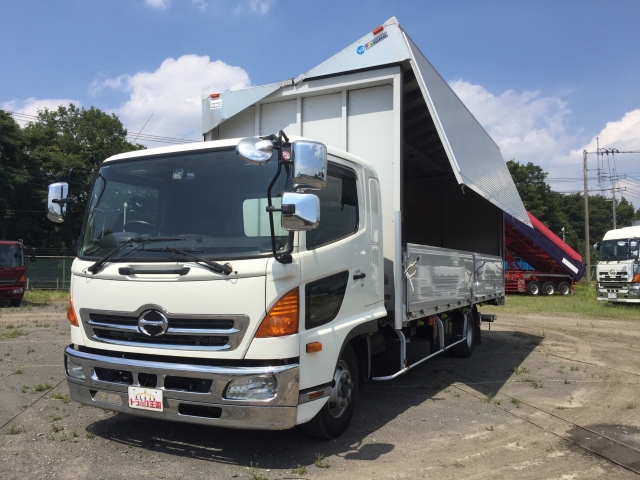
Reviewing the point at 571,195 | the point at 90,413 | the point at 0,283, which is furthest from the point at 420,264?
the point at 571,195

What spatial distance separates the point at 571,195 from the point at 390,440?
Result: 8415 centimetres

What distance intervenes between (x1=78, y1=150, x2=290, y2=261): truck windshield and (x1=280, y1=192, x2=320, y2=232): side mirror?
1.00ft

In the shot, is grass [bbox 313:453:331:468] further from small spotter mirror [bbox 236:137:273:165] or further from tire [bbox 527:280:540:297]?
tire [bbox 527:280:540:297]

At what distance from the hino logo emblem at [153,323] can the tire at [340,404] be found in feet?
4.67

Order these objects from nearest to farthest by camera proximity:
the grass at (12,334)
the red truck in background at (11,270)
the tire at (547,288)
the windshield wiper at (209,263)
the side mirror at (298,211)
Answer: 1. the side mirror at (298,211)
2. the windshield wiper at (209,263)
3. the grass at (12,334)
4. the red truck in background at (11,270)
5. the tire at (547,288)

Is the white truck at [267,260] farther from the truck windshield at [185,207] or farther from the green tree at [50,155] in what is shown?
the green tree at [50,155]

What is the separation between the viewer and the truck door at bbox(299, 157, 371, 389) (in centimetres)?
421

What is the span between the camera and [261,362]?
400 cm

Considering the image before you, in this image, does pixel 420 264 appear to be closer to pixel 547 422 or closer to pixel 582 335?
pixel 547 422

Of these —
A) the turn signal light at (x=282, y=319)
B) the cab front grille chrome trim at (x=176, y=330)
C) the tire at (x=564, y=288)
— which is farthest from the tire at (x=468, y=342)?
the tire at (x=564, y=288)

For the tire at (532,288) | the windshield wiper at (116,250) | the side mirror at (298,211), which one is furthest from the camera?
the tire at (532,288)

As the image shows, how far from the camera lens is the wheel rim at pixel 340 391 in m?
4.71

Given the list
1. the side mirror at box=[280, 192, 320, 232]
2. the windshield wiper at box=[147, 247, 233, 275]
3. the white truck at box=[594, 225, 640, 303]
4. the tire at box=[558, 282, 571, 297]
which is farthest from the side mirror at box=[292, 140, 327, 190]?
the tire at box=[558, 282, 571, 297]

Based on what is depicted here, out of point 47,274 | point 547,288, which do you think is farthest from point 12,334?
point 547,288
